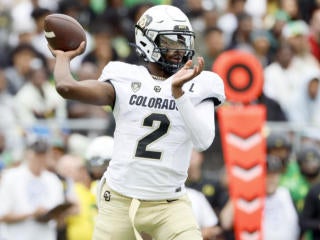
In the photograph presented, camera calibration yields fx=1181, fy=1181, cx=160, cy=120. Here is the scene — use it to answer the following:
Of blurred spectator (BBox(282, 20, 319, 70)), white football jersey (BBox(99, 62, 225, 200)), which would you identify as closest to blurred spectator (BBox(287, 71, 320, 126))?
blurred spectator (BBox(282, 20, 319, 70))

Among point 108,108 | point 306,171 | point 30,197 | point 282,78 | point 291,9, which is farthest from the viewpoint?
point 291,9

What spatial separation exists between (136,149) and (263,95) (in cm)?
536

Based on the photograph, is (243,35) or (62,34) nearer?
(62,34)

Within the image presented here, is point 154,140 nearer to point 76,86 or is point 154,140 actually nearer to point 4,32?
point 76,86

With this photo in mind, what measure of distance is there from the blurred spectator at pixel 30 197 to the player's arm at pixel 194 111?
9.92 ft

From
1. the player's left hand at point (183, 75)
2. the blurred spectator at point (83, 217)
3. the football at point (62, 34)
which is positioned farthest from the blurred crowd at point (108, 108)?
the player's left hand at point (183, 75)

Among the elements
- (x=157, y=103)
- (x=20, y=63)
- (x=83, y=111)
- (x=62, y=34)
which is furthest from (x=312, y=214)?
(x=20, y=63)

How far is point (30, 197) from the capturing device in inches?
366

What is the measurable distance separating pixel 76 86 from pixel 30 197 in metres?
3.25

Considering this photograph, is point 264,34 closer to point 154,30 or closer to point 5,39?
point 5,39

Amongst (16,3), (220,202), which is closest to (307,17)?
(16,3)

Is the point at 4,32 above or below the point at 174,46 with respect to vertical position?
below

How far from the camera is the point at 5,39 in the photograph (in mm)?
13195

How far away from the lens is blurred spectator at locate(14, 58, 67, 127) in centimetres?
1149
